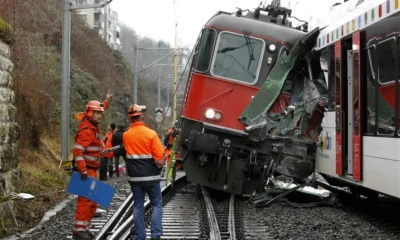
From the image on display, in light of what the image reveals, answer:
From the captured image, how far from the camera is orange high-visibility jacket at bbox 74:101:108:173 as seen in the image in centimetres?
744

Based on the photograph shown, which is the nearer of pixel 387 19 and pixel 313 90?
→ pixel 387 19

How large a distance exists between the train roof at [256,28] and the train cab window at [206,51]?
0.17m

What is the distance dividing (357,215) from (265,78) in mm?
2929

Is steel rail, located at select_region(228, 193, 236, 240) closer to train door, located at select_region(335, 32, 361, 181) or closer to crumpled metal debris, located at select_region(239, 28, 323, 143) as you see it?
crumpled metal debris, located at select_region(239, 28, 323, 143)

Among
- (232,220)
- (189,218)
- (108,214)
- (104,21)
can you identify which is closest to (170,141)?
(108,214)

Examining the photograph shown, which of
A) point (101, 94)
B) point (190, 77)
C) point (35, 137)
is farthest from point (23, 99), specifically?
point (101, 94)

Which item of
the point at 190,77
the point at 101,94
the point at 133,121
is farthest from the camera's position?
the point at 101,94

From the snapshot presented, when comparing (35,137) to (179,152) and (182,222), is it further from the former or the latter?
(182,222)

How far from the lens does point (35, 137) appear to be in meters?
16.8

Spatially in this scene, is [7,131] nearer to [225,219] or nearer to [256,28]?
[225,219]

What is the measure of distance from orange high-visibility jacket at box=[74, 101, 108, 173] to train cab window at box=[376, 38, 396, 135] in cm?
378

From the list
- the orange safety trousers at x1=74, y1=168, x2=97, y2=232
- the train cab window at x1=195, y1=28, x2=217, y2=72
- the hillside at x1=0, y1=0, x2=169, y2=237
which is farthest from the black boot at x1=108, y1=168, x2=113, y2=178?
the orange safety trousers at x1=74, y1=168, x2=97, y2=232

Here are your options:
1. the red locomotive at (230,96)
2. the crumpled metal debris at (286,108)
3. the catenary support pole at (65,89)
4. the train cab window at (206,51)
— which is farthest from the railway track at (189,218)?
the catenary support pole at (65,89)

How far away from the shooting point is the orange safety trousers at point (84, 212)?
7.46 meters
